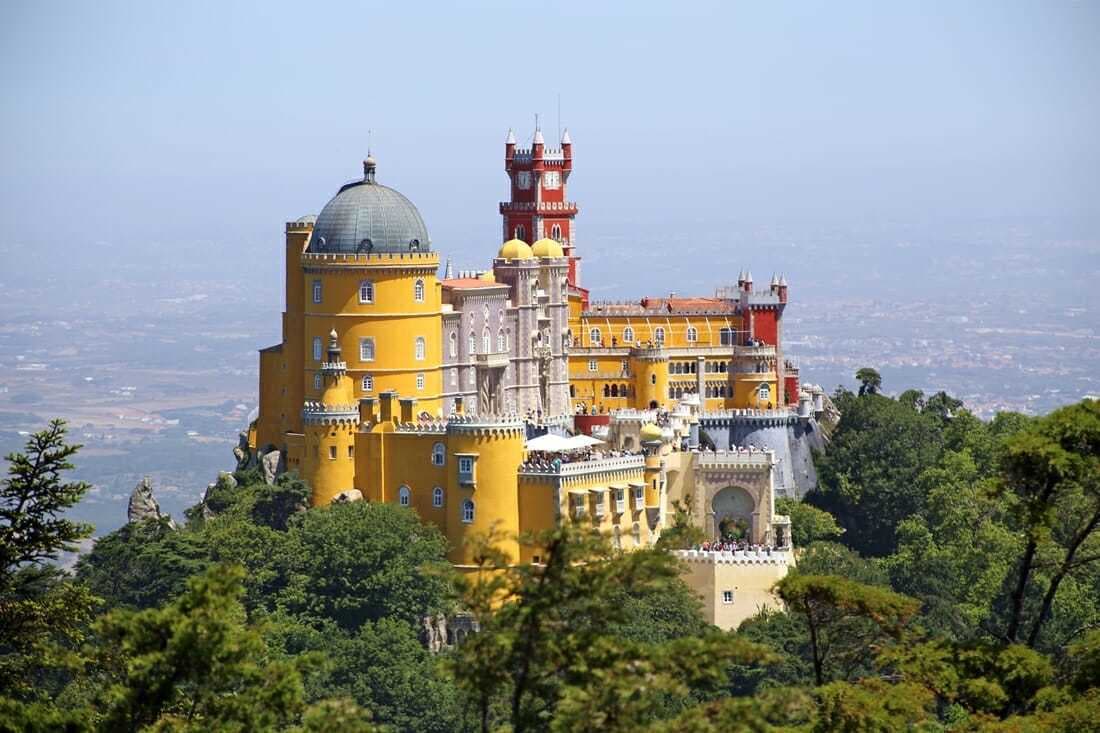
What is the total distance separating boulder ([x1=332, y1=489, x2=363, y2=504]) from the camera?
91.6m

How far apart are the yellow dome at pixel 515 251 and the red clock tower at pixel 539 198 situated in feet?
29.0

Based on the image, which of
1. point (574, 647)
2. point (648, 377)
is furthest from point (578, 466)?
point (574, 647)

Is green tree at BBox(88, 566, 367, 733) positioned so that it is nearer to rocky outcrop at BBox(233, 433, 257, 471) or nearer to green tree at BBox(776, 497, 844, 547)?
rocky outcrop at BBox(233, 433, 257, 471)

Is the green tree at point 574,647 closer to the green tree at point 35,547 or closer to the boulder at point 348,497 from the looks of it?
the green tree at point 35,547

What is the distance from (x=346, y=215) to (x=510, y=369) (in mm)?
10569

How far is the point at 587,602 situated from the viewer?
47281 millimetres

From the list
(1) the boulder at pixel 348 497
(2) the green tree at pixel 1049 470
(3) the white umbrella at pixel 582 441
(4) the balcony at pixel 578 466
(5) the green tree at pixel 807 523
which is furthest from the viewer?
(5) the green tree at pixel 807 523

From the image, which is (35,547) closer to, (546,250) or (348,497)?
(348,497)

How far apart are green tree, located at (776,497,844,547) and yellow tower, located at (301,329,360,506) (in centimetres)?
1811

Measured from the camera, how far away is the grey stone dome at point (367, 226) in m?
95.3

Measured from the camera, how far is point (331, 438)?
92.1 metres

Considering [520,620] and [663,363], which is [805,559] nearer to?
[663,363]

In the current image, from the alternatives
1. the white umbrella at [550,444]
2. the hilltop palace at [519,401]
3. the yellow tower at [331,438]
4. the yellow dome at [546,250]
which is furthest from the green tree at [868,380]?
the yellow tower at [331,438]

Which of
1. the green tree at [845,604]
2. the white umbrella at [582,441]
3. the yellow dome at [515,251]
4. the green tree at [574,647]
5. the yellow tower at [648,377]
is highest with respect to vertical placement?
the yellow dome at [515,251]
